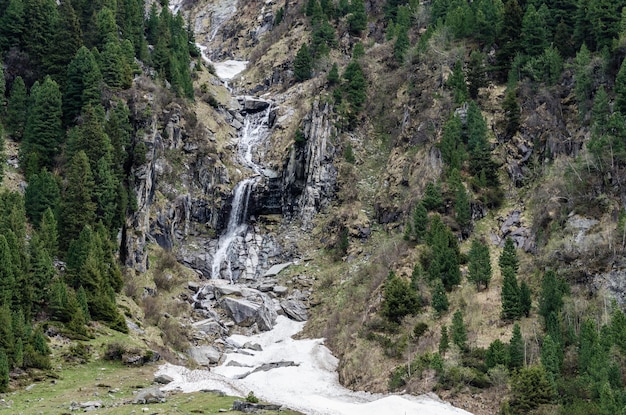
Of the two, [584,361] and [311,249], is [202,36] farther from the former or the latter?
[584,361]

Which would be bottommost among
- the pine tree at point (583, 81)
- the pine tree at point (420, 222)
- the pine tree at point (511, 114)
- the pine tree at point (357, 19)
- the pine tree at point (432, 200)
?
the pine tree at point (420, 222)

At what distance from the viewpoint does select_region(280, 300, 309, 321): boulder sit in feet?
248

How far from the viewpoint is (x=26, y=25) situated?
294 feet

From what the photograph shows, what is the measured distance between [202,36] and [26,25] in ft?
245

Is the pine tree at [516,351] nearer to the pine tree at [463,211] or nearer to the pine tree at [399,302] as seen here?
the pine tree at [399,302]

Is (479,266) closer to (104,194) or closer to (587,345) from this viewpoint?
(587,345)

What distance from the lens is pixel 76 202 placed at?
6844cm

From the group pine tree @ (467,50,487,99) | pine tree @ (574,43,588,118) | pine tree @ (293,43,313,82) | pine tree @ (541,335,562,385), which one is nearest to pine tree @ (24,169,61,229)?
pine tree @ (541,335,562,385)

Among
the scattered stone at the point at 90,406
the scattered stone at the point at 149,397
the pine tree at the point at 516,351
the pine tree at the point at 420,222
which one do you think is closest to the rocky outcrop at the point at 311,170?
the pine tree at the point at 420,222

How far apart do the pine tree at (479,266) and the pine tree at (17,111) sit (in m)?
54.3

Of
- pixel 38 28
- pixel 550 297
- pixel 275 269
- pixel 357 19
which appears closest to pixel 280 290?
pixel 275 269

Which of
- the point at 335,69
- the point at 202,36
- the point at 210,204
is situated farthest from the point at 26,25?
the point at 202,36

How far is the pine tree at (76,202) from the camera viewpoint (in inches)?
2648

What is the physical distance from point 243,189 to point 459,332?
48149 mm
